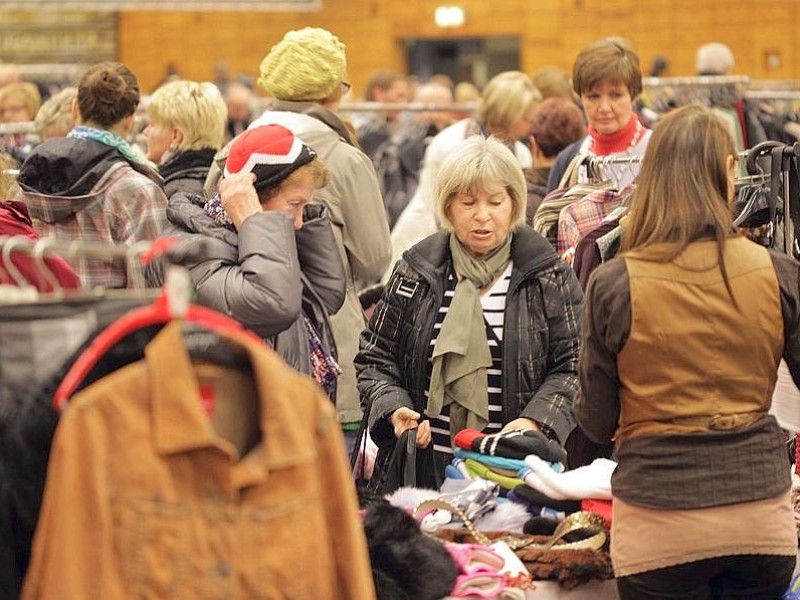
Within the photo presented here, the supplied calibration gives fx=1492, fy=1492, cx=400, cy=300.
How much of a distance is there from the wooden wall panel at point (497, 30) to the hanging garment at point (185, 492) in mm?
13717

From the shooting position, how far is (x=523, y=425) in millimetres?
3748

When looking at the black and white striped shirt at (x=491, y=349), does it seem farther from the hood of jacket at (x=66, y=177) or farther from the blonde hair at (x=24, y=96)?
the blonde hair at (x=24, y=96)

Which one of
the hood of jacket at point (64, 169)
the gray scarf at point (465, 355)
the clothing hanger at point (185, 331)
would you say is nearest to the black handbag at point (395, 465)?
the gray scarf at point (465, 355)

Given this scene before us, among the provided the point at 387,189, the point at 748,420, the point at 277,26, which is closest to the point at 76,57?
the point at 277,26

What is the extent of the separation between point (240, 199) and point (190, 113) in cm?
139

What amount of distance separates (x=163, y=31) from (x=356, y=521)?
15.1m

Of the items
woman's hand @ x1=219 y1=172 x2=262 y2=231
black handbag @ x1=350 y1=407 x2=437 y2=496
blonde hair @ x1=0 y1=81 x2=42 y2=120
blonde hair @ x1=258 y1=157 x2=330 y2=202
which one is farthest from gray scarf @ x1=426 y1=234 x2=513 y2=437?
blonde hair @ x1=0 y1=81 x2=42 y2=120

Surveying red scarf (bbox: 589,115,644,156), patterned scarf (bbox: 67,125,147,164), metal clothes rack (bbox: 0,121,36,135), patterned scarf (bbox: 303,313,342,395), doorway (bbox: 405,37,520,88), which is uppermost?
doorway (bbox: 405,37,520,88)

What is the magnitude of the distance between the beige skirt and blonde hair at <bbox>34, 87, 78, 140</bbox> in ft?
11.9

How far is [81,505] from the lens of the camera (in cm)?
216

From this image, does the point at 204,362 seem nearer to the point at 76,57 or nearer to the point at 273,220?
the point at 273,220

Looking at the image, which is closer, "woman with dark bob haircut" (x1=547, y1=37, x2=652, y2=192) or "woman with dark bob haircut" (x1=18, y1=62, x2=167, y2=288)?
"woman with dark bob haircut" (x1=18, y1=62, x2=167, y2=288)

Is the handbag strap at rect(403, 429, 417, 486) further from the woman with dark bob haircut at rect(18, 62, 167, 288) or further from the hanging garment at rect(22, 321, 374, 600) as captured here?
the hanging garment at rect(22, 321, 374, 600)

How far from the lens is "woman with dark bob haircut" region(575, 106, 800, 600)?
302 cm
